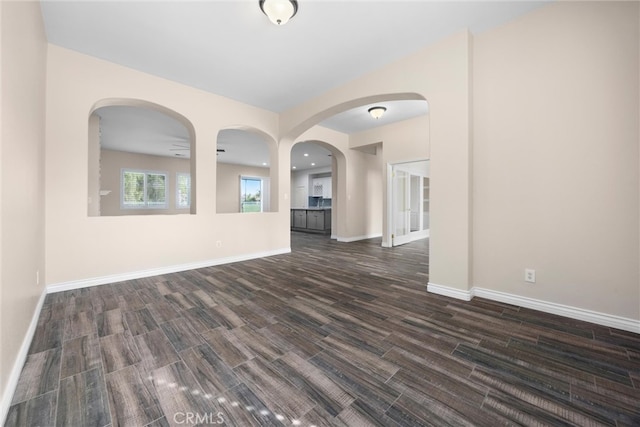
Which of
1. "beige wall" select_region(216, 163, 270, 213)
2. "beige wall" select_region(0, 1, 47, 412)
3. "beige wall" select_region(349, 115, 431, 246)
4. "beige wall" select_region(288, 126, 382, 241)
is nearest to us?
"beige wall" select_region(0, 1, 47, 412)

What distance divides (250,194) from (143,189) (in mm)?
3844

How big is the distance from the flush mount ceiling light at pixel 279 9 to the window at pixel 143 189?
779 cm

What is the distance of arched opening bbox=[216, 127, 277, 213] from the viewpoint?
749 cm

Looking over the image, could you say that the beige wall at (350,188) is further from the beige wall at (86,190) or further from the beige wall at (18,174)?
the beige wall at (18,174)

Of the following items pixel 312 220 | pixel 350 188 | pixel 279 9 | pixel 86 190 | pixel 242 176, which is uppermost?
pixel 279 9

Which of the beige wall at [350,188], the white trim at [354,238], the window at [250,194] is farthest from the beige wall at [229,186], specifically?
the white trim at [354,238]

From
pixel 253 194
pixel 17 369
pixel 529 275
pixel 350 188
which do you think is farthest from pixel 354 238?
pixel 17 369

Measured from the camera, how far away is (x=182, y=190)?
29.2 feet

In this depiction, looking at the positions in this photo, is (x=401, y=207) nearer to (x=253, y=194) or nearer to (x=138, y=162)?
(x=253, y=194)

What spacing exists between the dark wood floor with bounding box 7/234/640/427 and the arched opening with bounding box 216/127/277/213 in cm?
536

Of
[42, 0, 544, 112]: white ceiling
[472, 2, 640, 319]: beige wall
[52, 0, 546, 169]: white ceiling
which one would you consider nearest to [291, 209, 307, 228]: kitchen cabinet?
[52, 0, 546, 169]: white ceiling

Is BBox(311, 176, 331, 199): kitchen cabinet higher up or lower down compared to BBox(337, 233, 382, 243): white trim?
higher up

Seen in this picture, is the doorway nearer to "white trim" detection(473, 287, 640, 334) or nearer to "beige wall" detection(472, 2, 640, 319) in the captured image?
"beige wall" detection(472, 2, 640, 319)

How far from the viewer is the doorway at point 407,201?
598 centimetres
